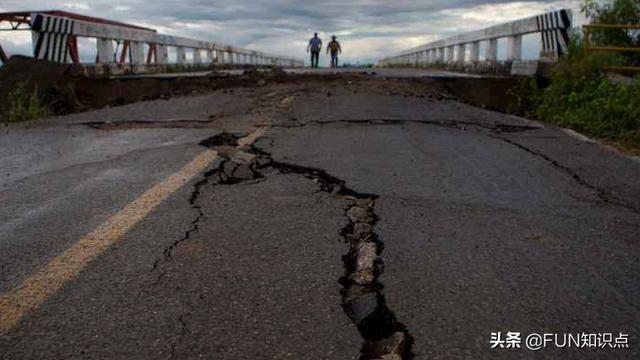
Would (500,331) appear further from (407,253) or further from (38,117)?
(38,117)

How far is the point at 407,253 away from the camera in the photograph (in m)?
3.10

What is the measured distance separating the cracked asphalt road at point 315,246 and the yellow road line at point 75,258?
64 mm

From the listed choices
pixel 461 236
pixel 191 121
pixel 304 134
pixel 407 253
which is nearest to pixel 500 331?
pixel 407 253

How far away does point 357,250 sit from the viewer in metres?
3.15

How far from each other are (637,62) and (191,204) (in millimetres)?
11455

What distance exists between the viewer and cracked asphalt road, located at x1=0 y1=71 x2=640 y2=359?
2.24m

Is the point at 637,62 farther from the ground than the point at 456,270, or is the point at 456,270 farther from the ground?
the point at 637,62

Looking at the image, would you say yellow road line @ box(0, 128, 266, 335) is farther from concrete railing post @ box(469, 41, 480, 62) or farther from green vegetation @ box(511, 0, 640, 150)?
concrete railing post @ box(469, 41, 480, 62)

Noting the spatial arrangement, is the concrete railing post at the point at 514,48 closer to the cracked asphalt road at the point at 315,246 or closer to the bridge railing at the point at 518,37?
the bridge railing at the point at 518,37

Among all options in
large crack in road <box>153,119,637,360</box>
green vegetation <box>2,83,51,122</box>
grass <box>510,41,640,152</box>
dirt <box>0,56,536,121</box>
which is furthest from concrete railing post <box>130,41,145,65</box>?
large crack in road <box>153,119,637,360</box>

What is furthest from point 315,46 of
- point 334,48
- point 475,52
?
point 475,52

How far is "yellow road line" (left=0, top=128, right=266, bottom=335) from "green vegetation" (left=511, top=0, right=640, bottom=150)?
5.58 m

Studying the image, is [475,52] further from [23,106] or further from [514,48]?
[23,106]

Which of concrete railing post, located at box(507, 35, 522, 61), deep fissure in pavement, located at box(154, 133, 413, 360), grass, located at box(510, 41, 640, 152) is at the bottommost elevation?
deep fissure in pavement, located at box(154, 133, 413, 360)
